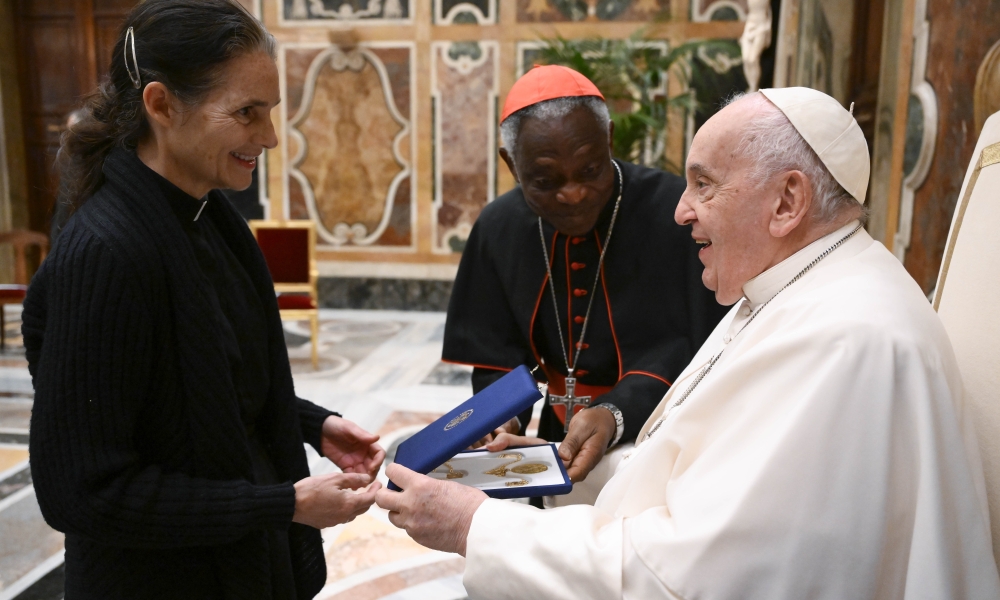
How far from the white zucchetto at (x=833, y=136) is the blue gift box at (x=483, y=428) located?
2.34ft

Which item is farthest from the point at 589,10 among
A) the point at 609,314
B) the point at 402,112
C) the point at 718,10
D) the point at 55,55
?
the point at 609,314

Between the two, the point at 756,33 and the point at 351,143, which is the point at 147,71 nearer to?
the point at 756,33

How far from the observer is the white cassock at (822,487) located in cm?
120

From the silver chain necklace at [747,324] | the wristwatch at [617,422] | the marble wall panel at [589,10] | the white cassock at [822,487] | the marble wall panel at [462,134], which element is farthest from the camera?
the marble wall panel at [462,134]

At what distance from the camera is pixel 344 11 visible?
8523 mm

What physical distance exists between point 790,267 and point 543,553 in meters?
0.71

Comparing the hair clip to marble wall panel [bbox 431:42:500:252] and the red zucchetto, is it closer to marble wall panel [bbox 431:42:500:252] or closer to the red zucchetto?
the red zucchetto

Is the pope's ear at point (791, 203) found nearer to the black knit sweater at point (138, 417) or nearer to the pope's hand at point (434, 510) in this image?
the pope's hand at point (434, 510)

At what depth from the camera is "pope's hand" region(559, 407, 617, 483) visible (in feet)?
6.12

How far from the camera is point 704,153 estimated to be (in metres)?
1.52

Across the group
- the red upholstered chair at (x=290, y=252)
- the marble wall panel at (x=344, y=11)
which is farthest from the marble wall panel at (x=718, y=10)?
the red upholstered chair at (x=290, y=252)

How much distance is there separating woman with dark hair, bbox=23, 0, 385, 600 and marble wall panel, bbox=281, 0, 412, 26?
7433 millimetres

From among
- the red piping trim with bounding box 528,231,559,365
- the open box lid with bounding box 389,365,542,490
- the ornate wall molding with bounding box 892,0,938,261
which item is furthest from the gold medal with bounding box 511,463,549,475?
the ornate wall molding with bounding box 892,0,938,261

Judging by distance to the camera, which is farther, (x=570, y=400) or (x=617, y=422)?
(x=570, y=400)
